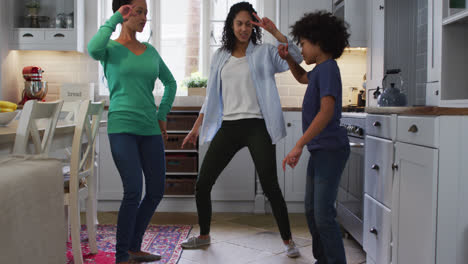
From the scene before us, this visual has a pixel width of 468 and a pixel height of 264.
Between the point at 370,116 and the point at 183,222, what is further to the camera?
the point at 183,222

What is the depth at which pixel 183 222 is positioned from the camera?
3719mm

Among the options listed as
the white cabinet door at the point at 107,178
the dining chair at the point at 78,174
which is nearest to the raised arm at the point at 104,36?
the dining chair at the point at 78,174

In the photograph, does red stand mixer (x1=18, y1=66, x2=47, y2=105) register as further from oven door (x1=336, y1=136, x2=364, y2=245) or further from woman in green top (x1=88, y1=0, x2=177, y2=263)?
oven door (x1=336, y1=136, x2=364, y2=245)

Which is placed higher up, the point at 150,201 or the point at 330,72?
the point at 330,72

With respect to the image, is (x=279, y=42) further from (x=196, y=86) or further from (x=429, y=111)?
(x=196, y=86)

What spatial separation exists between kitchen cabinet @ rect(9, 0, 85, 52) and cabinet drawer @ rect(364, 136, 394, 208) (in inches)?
120

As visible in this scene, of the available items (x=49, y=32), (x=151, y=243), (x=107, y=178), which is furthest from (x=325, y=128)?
(x=49, y=32)

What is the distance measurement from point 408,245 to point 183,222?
2.15 m

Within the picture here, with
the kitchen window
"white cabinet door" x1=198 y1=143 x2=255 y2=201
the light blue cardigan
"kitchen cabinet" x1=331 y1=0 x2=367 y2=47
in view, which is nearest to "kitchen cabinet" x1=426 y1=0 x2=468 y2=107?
the light blue cardigan

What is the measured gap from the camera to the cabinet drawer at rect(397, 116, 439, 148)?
166 centimetres

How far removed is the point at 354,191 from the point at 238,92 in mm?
925

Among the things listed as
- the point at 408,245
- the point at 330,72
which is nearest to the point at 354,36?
the point at 330,72

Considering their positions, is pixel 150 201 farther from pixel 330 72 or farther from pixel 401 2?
pixel 401 2

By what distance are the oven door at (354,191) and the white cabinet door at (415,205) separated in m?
0.69
